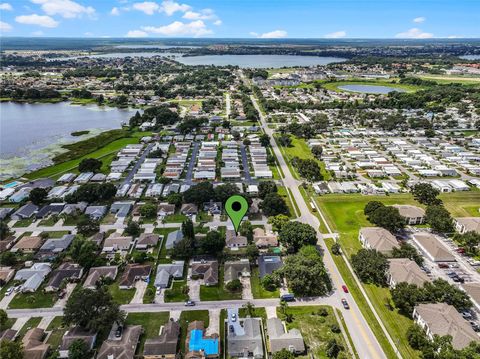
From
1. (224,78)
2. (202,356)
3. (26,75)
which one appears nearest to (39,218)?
(202,356)

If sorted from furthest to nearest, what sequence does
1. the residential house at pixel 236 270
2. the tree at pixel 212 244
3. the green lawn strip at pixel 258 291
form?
1. the tree at pixel 212 244
2. the residential house at pixel 236 270
3. the green lawn strip at pixel 258 291

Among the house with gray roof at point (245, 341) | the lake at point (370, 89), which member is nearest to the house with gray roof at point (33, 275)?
the house with gray roof at point (245, 341)

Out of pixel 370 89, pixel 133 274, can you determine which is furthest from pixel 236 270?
pixel 370 89

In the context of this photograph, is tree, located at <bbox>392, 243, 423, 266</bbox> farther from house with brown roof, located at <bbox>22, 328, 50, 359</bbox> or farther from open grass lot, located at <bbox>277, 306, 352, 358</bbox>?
house with brown roof, located at <bbox>22, 328, 50, 359</bbox>

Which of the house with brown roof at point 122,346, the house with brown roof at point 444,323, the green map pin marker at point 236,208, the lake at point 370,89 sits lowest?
the lake at point 370,89

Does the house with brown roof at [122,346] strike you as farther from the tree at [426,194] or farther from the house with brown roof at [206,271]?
the tree at [426,194]

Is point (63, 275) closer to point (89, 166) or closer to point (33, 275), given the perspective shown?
point (33, 275)

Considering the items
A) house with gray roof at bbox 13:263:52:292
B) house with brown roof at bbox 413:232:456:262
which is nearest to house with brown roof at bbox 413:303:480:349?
house with brown roof at bbox 413:232:456:262

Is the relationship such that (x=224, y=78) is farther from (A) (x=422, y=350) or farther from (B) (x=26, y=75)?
(A) (x=422, y=350)
